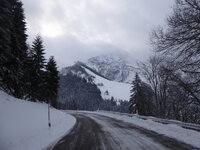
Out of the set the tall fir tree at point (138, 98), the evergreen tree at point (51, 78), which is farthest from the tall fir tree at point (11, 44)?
the tall fir tree at point (138, 98)

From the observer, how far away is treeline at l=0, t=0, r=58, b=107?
22.3 m

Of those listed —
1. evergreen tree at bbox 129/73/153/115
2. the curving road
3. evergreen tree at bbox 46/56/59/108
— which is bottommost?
the curving road

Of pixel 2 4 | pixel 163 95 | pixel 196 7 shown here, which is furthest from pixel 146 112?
pixel 196 7

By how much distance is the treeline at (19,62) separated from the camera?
73.0 feet

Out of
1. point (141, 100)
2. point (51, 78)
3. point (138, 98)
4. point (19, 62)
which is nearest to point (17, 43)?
point (19, 62)

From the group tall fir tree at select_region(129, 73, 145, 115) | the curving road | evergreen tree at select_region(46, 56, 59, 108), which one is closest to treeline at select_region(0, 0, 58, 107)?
evergreen tree at select_region(46, 56, 59, 108)

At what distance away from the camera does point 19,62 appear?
27.7 meters

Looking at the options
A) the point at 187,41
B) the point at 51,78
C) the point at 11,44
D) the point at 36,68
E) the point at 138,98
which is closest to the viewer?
the point at 187,41

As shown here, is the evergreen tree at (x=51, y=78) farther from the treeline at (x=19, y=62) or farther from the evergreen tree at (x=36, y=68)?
the evergreen tree at (x=36, y=68)

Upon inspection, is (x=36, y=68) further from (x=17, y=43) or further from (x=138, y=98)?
(x=138, y=98)

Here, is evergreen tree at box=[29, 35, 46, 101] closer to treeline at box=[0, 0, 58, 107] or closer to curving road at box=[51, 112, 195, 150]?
treeline at box=[0, 0, 58, 107]

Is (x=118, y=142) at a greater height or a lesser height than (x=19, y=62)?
lesser

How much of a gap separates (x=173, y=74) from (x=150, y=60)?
20.5 meters

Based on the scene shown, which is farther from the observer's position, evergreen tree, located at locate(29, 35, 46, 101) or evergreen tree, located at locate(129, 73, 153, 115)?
evergreen tree, located at locate(129, 73, 153, 115)
